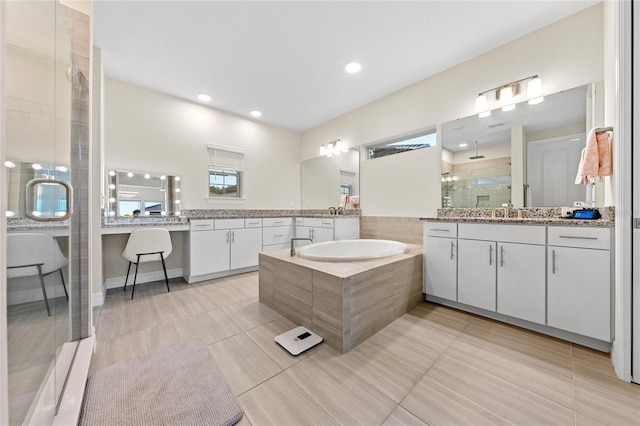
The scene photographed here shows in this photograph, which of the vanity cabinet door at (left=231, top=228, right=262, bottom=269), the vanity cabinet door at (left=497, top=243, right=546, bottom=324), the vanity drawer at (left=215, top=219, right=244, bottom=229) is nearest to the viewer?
the vanity cabinet door at (left=497, top=243, right=546, bottom=324)

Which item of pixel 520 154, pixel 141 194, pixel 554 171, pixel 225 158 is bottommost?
pixel 141 194

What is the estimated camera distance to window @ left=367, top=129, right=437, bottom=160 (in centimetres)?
302

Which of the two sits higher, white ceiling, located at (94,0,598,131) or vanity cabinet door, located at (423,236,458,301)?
white ceiling, located at (94,0,598,131)

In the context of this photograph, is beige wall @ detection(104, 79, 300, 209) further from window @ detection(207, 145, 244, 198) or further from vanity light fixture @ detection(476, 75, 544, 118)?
vanity light fixture @ detection(476, 75, 544, 118)

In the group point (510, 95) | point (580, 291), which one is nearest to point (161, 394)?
point (580, 291)

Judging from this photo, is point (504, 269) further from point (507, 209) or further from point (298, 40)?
point (298, 40)

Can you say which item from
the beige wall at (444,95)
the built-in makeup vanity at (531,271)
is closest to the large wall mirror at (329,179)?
the beige wall at (444,95)

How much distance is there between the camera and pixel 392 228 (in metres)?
3.33

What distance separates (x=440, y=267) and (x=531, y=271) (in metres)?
0.65

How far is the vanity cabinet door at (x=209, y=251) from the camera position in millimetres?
3061

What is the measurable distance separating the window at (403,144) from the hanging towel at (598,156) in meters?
1.42

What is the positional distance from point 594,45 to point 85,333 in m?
4.36

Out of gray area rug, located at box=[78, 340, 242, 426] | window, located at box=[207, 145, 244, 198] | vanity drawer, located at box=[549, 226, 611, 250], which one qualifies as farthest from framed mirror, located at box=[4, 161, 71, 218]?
vanity drawer, located at box=[549, 226, 611, 250]

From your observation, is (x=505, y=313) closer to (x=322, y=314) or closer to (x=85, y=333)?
(x=322, y=314)
